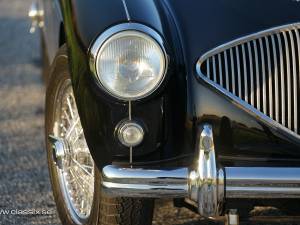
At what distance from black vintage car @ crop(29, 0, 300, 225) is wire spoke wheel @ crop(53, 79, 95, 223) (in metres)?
0.46

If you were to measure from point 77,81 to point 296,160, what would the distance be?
983 mm

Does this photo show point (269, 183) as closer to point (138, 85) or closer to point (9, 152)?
point (138, 85)

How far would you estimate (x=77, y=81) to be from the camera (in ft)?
11.0

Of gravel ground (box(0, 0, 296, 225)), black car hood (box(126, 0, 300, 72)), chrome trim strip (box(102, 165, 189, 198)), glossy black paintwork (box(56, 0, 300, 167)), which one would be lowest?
gravel ground (box(0, 0, 296, 225))

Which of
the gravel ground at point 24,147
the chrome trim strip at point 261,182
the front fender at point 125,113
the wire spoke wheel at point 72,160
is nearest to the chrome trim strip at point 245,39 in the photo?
the front fender at point 125,113

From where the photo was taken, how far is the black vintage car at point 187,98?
310 cm

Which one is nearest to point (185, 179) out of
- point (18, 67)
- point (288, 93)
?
point (288, 93)

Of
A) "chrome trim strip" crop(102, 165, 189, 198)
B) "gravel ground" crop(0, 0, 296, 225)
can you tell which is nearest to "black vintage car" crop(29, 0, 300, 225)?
"chrome trim strip" crop(102, 165, 189, 198)

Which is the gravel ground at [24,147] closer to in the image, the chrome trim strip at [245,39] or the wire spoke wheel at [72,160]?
the wire spoke wheel at [72,160]

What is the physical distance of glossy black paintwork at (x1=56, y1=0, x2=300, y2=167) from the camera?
3.20 m

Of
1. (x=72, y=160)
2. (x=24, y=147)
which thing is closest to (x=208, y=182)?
(x=72, y=160)

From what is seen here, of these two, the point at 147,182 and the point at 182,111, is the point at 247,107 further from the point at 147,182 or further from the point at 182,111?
the point at 147,182

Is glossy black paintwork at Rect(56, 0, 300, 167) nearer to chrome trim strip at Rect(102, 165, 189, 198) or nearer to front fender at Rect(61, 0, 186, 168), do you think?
front fender at Rect(61, 0, 186, 168)

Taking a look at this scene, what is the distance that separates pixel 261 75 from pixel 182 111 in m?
0.36
